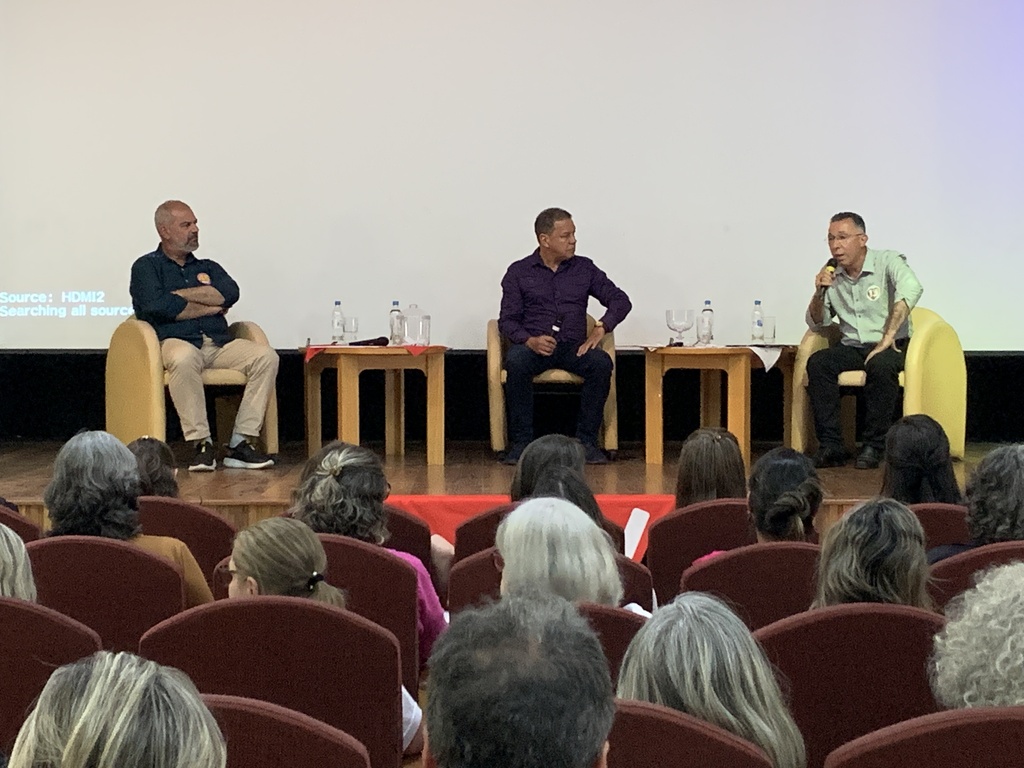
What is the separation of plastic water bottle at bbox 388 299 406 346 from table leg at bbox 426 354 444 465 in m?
0.46

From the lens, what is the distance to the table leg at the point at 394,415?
620 cm

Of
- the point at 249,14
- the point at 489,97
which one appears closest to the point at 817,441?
the point at 489,97

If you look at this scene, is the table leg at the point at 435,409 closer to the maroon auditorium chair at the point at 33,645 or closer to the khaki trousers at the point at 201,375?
the khaki trousers at the point at 201,375

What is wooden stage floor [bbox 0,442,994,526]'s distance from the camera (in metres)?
4.71

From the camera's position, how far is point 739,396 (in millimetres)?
5695

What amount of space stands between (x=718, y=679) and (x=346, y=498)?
1.47 metres

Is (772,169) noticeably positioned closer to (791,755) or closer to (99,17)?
(99,17)

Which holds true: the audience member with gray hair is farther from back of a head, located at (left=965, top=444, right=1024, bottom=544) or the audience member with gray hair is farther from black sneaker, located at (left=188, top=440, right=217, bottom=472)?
black sneaker, located at (left=188, top=440, right=217, bottom=472)

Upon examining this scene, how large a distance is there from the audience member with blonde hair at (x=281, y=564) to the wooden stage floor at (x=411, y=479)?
2.50m

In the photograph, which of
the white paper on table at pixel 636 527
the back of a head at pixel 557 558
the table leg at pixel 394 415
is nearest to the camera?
the back of a head at pixel 557 558

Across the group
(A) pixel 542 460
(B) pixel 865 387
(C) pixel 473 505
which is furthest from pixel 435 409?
(A) pixel 542 460

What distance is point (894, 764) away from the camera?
51.2 inches

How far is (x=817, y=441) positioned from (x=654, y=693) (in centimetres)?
471

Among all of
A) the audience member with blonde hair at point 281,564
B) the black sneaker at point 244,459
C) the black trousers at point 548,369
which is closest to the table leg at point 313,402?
→ the black sneaker at point 244,459
